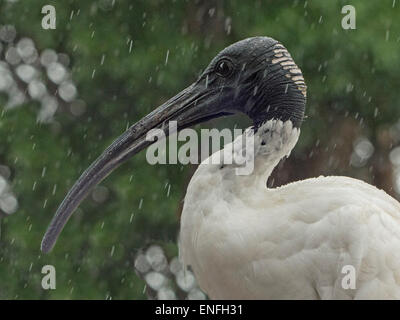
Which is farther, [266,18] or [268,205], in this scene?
[266,18]

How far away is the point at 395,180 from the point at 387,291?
3.47m

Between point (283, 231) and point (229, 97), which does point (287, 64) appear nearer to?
point (229, 97)

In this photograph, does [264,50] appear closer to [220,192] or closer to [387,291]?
[220,192]

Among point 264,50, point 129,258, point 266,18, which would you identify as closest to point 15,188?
point 129,258

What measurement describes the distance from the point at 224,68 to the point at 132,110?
319 cm

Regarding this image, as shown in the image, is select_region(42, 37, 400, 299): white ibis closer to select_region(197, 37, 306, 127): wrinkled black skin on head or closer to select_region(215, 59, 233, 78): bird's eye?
select_region(197, 37, 306, 127): wrinkled black skin on head

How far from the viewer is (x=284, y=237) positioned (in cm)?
337

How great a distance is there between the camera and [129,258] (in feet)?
23.3

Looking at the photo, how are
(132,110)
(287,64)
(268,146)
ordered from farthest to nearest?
(132,110), (287,64), (268,146)

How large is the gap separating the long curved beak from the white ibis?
23 centimetres

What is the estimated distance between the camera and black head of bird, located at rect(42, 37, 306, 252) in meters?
3.65

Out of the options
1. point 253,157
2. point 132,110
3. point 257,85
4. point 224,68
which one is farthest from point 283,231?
point 132,110

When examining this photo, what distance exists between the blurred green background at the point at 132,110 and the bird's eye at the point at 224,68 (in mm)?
2548

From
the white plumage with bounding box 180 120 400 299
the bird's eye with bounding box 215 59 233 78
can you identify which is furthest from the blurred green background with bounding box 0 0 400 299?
the white plumage with bounding box 180 120 400 299
